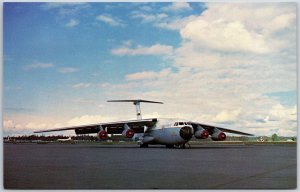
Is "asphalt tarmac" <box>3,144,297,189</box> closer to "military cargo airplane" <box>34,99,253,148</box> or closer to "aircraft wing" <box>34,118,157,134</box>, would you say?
"aircraft wing" <box>34,118,157,134</box>

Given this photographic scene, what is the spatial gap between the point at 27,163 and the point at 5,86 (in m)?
1.55

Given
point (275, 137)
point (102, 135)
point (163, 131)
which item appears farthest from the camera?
point (163, 131)

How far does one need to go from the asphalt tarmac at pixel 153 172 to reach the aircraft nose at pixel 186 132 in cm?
462

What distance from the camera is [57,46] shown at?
7668mm

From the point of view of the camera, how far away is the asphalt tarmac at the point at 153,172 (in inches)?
267

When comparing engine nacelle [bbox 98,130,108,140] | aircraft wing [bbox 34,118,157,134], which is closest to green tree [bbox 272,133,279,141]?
aircraft wing [bbox 34,118,157,134]

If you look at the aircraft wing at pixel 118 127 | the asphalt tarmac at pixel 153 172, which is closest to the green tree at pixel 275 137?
the asphalt tarmac at pixel 153 172

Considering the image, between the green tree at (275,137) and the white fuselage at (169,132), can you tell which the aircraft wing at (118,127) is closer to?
the white fuselage at (169,132)

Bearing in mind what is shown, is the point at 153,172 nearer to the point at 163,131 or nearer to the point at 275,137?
the point at 275,137

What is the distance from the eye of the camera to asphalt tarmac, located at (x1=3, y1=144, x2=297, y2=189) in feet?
22.2

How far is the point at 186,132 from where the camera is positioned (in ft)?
44.4

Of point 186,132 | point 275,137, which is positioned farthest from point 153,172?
point 186,132

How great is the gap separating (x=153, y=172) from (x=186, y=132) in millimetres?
6331

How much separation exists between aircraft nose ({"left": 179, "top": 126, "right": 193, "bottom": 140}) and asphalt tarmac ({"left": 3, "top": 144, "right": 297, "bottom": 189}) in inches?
182
